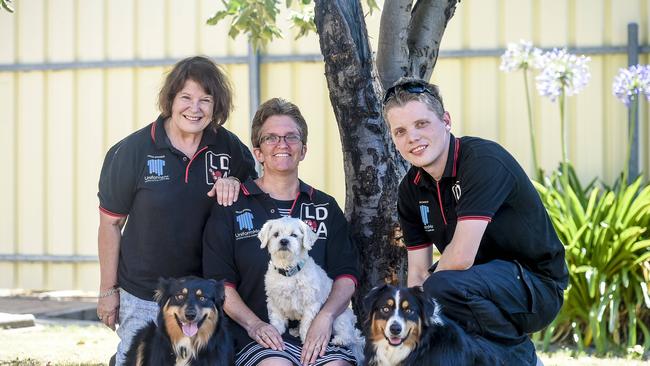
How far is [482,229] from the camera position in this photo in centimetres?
384

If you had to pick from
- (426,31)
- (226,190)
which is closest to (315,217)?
(226,190)

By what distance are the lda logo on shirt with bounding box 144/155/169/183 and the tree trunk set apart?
1.02 metres

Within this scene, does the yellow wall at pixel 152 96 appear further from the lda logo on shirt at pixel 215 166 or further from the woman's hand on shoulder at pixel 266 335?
the woman's hand on shoulder at pixel 266 335

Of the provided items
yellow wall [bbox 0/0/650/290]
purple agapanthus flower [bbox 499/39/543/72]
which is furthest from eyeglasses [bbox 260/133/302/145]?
yellow wall [bbox 0/0/650/290]

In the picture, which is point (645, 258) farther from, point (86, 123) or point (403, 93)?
point (86, 123)

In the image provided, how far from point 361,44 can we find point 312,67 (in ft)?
14.4

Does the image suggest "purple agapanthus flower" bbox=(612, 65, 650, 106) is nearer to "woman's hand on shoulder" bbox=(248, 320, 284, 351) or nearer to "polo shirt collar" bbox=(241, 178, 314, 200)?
"polo shirt collar" bbox=(241, 178, 314, 200)

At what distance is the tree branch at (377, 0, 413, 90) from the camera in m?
5.23

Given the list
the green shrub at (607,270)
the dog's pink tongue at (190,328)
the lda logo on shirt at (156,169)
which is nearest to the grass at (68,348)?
the green shrub at (607,270)

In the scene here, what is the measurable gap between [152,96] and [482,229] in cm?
650

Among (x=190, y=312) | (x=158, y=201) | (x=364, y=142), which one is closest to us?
(x=190, y=312)

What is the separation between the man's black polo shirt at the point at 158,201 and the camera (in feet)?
14.9

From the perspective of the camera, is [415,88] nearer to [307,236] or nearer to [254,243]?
[307,236]

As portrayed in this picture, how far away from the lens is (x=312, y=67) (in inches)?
370
